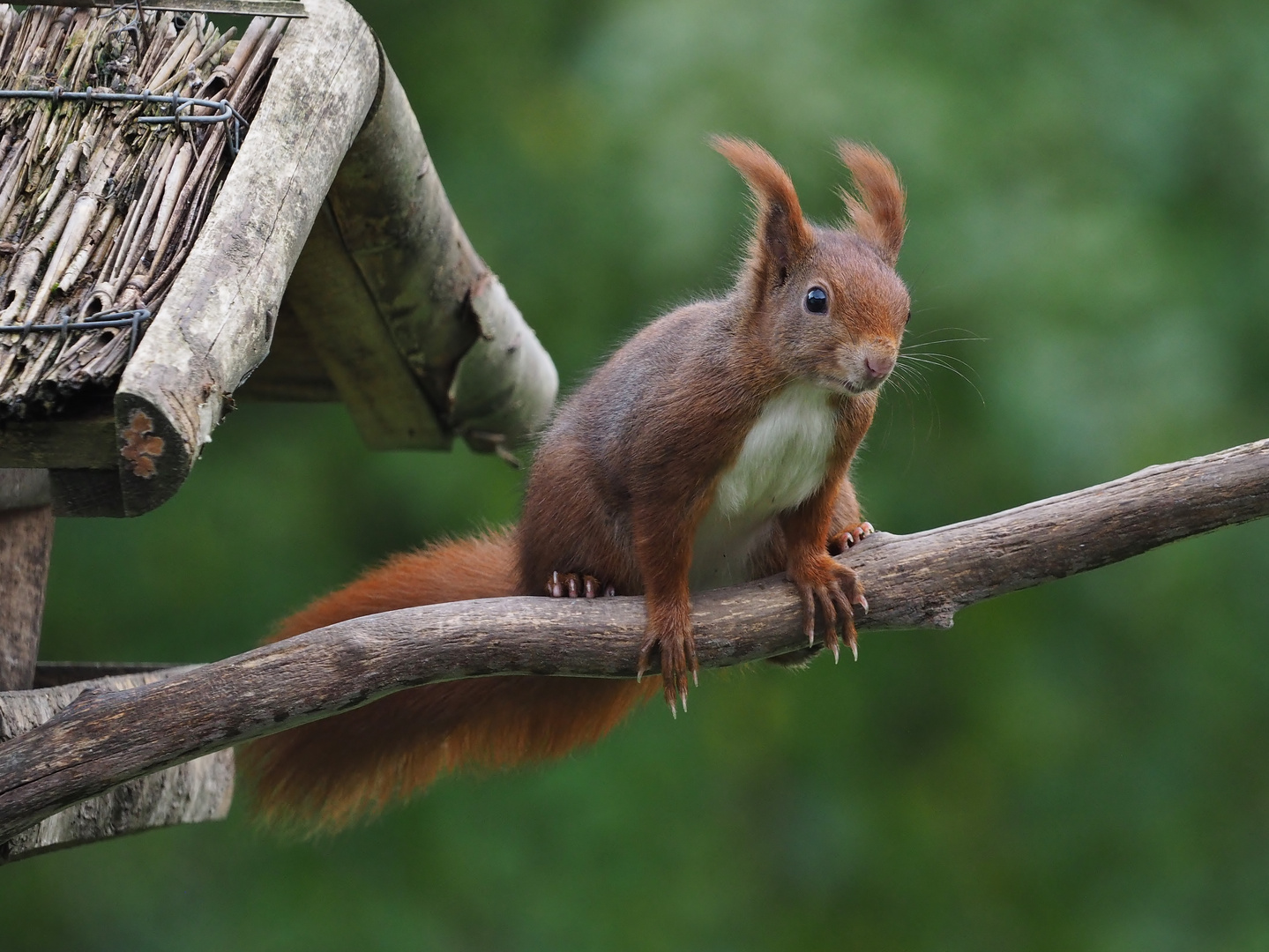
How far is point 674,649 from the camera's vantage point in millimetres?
2615

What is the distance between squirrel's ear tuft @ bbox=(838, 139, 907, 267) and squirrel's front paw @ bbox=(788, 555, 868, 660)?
732 mm

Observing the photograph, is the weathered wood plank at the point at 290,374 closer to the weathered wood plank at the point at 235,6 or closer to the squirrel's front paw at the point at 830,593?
the weathered wood plank at the point at 235,6

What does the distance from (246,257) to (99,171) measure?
1.58 feet

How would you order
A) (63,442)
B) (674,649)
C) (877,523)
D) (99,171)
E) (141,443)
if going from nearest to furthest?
(141,443) → (63,442) → (99,171) → (674,649) → (877,523)

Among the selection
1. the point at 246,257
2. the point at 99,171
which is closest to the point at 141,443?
the point at 246,257

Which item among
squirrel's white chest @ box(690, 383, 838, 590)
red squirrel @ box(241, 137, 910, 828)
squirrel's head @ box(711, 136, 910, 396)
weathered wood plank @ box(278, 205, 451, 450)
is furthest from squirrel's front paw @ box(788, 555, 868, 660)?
weathered wood plank @ box(278, 205, 451, 450)

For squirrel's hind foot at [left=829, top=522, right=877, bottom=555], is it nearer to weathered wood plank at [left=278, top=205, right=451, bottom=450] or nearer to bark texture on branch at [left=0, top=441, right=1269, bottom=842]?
bark texture on branch at [left=0, top=441, right=1269, bottom=842]

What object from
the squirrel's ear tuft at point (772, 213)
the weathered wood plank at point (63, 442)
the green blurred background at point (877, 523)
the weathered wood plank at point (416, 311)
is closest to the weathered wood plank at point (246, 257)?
the weathered wood plank at point (63, 442)

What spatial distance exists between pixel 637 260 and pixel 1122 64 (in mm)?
1909

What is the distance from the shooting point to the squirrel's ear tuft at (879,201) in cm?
302

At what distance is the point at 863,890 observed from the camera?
571 centimetres

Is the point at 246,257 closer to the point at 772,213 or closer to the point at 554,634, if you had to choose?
the point at 554,634

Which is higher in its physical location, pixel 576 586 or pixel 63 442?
pixel 576 586

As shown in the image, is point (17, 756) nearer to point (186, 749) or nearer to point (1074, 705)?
point (186, 749)
